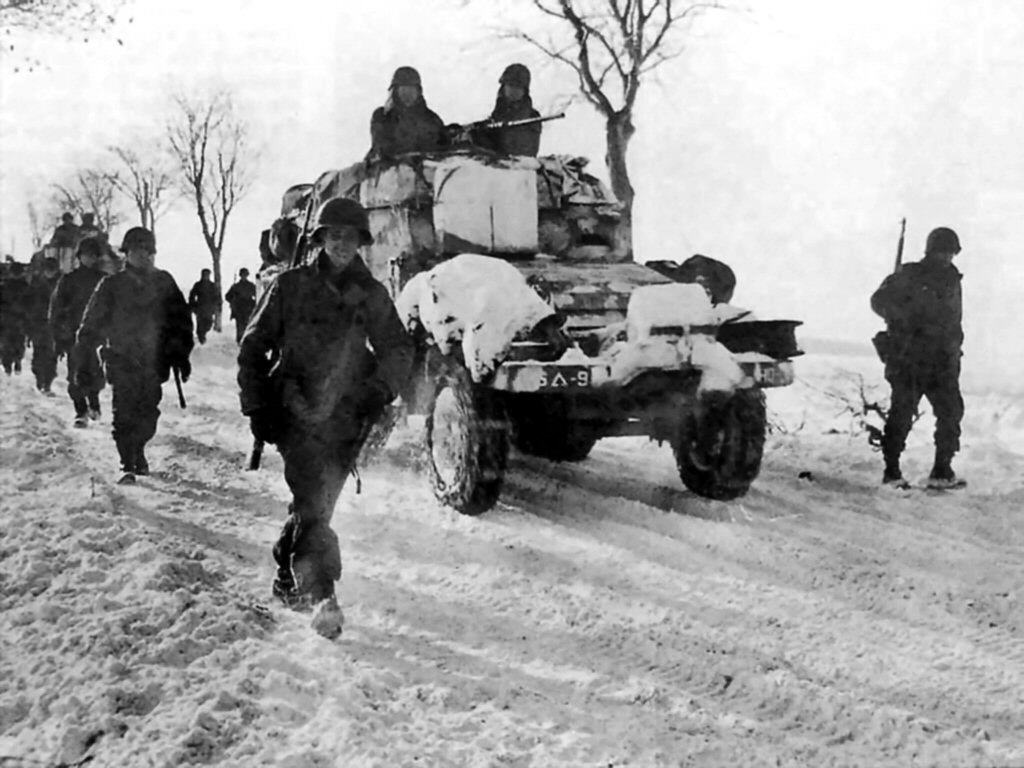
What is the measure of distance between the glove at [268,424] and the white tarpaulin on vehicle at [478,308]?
1894 mm

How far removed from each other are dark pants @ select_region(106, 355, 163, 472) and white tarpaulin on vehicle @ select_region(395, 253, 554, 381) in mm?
2255

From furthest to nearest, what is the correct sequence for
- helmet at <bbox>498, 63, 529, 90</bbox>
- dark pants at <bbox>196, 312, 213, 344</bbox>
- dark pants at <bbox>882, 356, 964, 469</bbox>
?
dark pants at <bbox>196, 312, 213, 344</bbox>
helmet at <bbox>498, 63, 529, 90</bbox>
dark pants at <bbox>882, 356, 964, 469</bbox>

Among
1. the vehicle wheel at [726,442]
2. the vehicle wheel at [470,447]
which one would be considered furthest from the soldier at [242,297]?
the vehicle wheel at [726,442]

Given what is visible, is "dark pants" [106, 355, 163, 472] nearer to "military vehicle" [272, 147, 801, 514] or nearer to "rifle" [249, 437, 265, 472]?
"military vehicle" [272, 147, 801, 514]

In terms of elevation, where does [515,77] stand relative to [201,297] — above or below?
above

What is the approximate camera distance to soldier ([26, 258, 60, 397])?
43.4 ft

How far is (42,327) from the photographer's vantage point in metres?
13.4

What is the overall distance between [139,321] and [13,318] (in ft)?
33.9

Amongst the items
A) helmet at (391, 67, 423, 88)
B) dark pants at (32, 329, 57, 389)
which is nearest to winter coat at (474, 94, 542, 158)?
helmet at (391, 67, 423, 88)

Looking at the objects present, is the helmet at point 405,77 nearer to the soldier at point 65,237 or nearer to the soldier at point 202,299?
the soldier at point 65,237

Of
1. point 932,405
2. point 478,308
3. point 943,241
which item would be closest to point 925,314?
point 943,241

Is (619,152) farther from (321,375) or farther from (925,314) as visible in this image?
(321,375)

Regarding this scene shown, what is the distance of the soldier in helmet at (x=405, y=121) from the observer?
9.28m

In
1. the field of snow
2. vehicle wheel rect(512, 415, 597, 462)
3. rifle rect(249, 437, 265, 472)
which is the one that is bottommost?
the field of snow
